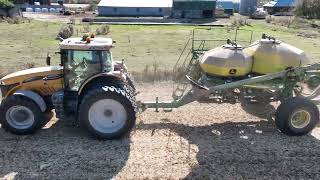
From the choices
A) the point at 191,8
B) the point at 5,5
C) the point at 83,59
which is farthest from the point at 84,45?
the point at 191,8

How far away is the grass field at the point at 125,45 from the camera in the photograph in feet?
64.4

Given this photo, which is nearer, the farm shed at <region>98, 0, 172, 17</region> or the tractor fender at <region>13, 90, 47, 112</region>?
the tractor fender at <region>13, 90, 47, 112</region>

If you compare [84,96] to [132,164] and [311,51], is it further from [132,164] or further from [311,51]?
[311,51]

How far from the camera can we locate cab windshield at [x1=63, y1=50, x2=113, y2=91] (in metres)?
9.28

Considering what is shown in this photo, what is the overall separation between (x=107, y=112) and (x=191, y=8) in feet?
153

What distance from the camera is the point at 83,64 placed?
9344 millimetres

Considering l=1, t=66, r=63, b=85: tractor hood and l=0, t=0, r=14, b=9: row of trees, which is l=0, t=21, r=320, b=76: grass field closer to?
l=1, t=66, r=63, b=85: tractor hood

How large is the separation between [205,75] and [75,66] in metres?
3.00

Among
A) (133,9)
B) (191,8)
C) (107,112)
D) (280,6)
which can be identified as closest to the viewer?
(107,112)

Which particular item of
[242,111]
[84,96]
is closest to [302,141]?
[242,111]

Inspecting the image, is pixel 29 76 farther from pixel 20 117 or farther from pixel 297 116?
pixel 297 116

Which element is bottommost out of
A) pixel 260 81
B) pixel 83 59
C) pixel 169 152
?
pixel 169 152

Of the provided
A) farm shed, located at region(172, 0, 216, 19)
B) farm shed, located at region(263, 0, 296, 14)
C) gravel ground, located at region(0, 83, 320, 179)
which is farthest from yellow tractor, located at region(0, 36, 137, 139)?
farm shed, located at region(263, 0, 296, 14)

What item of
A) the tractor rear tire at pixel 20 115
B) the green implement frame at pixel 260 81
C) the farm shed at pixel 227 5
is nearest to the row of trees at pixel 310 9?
the farm shed at pixel 227 5
